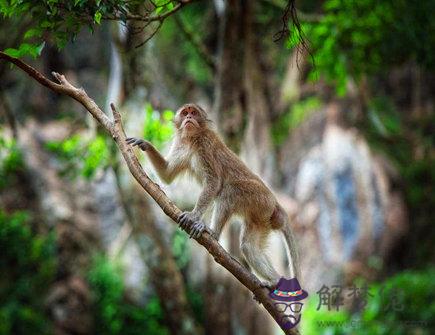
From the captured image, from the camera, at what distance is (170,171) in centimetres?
471

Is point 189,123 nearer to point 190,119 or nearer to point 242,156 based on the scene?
point 190,119

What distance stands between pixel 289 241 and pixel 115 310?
596 cm

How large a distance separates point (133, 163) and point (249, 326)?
5.24m

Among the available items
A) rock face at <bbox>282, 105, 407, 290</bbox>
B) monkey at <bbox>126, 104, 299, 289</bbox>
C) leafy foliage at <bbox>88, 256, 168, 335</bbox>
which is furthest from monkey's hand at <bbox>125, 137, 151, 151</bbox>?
rock face at <bbox>282, 105, 407, 290</bbox>

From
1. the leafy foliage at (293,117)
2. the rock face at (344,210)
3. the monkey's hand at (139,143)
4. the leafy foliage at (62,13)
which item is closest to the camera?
the leafy foliage at (62,13)

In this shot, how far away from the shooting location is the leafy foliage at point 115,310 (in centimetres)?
952

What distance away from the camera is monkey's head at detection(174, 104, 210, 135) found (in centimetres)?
460

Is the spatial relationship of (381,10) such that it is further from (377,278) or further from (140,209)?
(377,278)

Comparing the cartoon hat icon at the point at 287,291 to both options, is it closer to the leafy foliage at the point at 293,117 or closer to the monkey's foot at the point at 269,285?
the monkey's foot at the point at 269,285

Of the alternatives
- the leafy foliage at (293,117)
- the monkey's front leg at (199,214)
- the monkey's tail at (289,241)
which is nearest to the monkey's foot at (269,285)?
the monkey's tail at (289,241)

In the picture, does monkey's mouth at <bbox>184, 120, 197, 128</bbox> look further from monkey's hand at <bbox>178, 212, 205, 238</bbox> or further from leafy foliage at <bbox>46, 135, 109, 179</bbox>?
leafy foliage at <bbox>46, 135, 109, 179</bbox>

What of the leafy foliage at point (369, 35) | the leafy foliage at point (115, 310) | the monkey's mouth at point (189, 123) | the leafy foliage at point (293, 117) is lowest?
the monkey's mouth at point (189, 123)

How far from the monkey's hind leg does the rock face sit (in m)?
6.64

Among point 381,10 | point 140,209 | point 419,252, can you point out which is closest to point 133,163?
point 140,209
